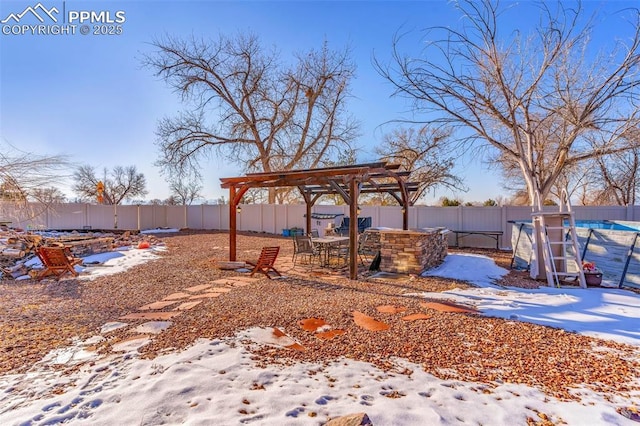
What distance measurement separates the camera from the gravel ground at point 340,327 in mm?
2609

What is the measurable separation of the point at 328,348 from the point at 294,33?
9.44 meters

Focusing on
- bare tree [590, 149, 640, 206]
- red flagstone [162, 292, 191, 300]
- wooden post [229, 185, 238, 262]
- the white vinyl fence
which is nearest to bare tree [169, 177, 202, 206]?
the white vinyl fence

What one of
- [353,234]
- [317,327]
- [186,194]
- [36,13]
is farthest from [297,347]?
[186,194]

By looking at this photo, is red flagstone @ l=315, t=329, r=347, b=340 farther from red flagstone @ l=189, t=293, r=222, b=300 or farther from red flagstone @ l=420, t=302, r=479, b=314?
red flagstone @ l=189, t=293, r=222, b=300

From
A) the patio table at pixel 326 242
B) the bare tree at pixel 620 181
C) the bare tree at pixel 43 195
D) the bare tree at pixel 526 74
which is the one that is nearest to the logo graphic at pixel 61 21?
the bare tree at pixel 43 195

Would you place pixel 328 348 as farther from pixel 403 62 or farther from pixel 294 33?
pixel 294 33

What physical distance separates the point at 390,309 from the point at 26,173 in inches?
201

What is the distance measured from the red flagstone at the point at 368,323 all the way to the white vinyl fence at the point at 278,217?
341 inches

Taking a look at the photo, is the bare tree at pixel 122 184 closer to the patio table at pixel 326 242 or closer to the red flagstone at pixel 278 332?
the patio table at pixel 326 242

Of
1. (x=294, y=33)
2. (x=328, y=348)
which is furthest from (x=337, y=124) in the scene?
(x=328, y=348)

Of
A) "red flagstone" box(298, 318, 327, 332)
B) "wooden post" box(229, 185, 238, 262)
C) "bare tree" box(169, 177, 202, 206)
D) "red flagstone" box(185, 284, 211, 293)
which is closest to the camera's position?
"red flagstone" box(298, 318, 327, 332)

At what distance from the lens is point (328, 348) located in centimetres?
295

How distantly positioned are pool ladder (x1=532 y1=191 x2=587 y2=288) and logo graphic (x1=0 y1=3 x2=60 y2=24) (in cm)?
995

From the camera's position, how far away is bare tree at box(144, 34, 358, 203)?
16125 millimetres
